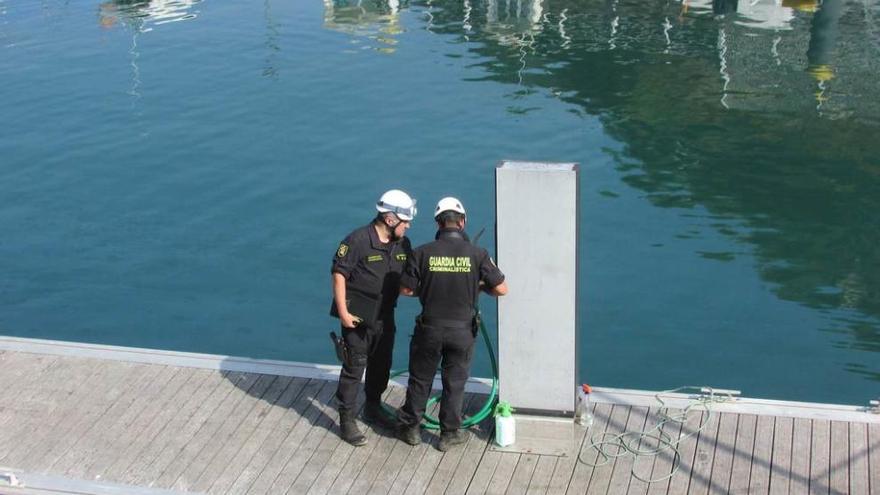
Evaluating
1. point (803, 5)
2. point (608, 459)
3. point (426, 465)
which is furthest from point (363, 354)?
point (803, 5)

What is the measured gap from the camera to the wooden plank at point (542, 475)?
788 centimetres

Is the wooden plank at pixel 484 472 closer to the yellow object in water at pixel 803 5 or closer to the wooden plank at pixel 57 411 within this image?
the wooden plank at pixel 57 411

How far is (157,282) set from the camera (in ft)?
52.6

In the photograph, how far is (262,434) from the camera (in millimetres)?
8742

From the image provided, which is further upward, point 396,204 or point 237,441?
point 396,204

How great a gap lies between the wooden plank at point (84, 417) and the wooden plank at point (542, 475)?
3468 mm

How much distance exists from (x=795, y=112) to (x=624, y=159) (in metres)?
4.36

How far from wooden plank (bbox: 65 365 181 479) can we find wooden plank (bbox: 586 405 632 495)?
3554mm

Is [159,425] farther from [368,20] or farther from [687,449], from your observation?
[368,20]

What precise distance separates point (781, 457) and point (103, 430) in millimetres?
5169

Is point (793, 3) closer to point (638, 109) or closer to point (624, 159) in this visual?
point (638, 109)

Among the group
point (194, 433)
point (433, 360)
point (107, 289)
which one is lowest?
point (107, 289)

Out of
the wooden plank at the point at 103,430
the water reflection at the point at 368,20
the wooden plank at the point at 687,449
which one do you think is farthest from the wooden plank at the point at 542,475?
the water reflection at the point at 368,20

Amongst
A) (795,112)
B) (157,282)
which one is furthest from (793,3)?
(157,282)
